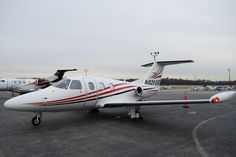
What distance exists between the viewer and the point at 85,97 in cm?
864

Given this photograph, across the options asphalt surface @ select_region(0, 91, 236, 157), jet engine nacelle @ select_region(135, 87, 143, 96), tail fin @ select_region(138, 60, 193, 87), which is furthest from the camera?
tail fin @ select_region(138, 60, 193, 87)

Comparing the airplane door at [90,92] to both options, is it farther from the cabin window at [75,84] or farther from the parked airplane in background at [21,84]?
the parked airplane in background at [21,84]

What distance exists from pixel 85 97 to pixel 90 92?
15.6 inches

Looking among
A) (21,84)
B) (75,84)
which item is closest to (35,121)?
(75,84)

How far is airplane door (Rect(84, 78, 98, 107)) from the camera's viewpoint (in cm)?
880

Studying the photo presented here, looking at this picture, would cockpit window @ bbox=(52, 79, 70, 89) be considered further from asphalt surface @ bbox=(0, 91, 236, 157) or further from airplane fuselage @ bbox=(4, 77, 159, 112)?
asphalt surface @ bbox=(0, 91, 236, 157)

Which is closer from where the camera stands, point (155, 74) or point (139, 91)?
point (139, 91)

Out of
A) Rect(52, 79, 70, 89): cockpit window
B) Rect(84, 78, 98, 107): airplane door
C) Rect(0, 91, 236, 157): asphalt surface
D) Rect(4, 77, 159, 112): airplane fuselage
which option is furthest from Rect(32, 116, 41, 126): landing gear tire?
Rect(84, 78, 98, 107): airplane door

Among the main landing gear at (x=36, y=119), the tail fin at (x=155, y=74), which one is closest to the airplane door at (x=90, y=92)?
the main landing gear at (x=36, y=119)

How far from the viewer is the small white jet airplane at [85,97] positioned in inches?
269

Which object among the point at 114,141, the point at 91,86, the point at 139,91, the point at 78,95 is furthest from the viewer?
the point at 139,91

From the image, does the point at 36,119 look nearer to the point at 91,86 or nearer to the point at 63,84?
the point at 63,84

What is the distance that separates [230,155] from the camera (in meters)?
4.62

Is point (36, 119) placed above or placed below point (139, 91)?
below
